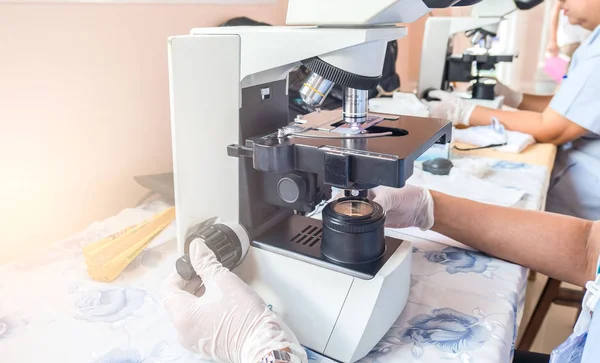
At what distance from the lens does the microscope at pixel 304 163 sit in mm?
626

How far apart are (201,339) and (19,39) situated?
2.29 feet

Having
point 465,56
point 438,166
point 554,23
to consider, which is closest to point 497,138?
point 438,166

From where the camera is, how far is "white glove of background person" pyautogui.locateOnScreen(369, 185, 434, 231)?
882 millimetres

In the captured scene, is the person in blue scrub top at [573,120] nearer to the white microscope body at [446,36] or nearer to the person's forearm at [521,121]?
the person's forearm at [521,121]

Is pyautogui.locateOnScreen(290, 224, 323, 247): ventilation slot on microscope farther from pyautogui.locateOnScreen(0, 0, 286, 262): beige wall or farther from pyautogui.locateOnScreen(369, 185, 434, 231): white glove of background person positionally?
pyautogui.locateOnScreen(0, 0, 286, 262): beige wall

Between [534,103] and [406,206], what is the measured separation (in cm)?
156

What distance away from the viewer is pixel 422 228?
947mm

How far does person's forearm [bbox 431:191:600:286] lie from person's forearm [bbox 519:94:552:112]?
4.51ft

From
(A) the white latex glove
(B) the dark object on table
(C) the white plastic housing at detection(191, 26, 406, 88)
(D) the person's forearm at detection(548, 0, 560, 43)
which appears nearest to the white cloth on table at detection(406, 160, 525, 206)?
(B) the dark object on table

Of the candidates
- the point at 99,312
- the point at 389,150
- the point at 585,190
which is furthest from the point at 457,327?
the point at 585,190

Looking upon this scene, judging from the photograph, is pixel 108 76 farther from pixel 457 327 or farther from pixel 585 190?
pixel 585 190

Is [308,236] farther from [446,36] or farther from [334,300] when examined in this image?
[446,36]

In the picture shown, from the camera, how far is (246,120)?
74 centimetres

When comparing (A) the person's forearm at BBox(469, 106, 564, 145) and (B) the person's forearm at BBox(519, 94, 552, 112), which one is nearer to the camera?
(A) the person's forearm at BBox(469, 106, 564, 145)
